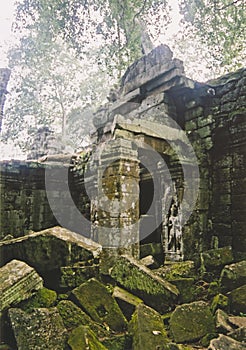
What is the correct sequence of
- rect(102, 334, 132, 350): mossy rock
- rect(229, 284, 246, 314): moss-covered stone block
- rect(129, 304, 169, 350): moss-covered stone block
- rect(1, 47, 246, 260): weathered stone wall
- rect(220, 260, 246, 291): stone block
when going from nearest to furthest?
rect(129, 304, 169, 350): moss-covered stone block → rect(102, 334, 132, 350): mossy rock → rect(229, 284, 246, 314): moss-covered stone block → rect(220, 260, 246, 291): stone block → rect(1, 47, 246, 260): weathered stone wall

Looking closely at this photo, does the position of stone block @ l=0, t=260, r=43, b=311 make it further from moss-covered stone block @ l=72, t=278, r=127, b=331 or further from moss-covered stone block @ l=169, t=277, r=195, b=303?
moss-covered stone block @ l=169, t=277, r=195, b=303

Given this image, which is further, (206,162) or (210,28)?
(210,28)

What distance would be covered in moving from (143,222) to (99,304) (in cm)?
407

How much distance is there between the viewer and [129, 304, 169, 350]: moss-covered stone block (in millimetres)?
2162

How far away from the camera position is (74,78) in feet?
94.2

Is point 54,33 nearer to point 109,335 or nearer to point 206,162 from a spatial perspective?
point 206,162

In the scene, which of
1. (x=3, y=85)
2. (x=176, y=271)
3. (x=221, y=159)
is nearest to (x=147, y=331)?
(x=176, y=271)

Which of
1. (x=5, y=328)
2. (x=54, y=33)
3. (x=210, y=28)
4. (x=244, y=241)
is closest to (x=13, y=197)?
(x=244, y=241)

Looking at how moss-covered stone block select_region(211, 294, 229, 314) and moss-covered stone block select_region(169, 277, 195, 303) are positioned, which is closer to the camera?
moss-covered stone block select_region(211, 294, 229, 314)

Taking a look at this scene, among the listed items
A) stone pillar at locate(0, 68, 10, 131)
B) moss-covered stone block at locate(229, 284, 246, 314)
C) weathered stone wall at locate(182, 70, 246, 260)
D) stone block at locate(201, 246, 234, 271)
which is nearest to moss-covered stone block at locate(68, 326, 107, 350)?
moss-covered stone block at locate(229, 284, 246, 314)

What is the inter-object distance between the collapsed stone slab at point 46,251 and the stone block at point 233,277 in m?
1.44

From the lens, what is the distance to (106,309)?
8.54 ft

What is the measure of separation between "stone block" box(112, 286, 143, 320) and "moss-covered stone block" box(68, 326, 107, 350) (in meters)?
0.68

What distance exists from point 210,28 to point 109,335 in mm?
11875
